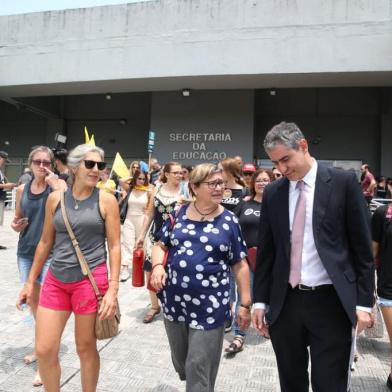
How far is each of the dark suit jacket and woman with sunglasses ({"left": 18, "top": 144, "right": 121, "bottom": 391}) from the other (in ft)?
3.82

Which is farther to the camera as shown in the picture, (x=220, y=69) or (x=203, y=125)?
(x=203, y=125)

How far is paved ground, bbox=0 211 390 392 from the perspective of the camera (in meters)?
3.24

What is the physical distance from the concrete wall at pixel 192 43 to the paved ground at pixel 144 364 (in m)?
11.0

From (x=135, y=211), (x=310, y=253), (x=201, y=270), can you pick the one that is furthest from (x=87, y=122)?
(x=310, y=253)

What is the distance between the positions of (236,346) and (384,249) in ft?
5.56

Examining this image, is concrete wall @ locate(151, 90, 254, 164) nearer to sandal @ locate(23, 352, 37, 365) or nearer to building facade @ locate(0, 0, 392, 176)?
building facade @ locate(0, 0, 392, 176)

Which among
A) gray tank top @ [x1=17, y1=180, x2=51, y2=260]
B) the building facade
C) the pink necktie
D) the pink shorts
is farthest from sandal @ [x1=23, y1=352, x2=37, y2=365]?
the building facade

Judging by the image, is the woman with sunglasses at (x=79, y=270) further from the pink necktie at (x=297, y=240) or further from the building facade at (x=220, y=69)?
the building facade at (x=220, y=69)

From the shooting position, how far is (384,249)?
321 centimetres

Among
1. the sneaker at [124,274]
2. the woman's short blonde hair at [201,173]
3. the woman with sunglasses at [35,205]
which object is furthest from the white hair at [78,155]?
the sneaker at [124,274]

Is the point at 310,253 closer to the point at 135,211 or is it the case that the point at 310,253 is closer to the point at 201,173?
the point at 201,173

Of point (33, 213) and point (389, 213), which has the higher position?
point (389, 213)

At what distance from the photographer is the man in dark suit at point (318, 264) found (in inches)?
81.8

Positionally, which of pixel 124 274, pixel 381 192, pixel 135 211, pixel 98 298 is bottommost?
pixel 124 274
